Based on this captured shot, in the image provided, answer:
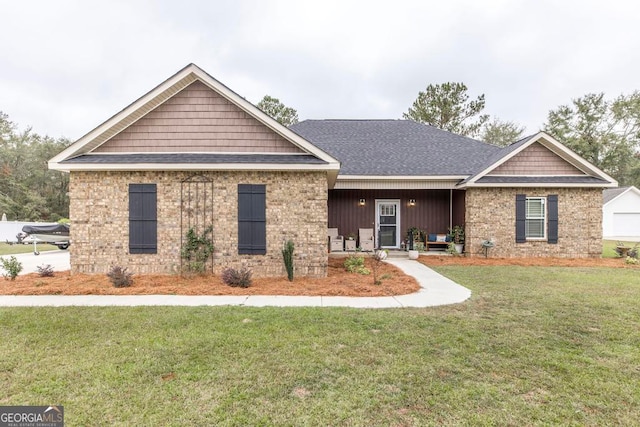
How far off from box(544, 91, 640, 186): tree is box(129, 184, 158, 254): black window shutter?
123 ft

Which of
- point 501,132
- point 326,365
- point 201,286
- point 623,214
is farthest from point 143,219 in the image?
point 501,132

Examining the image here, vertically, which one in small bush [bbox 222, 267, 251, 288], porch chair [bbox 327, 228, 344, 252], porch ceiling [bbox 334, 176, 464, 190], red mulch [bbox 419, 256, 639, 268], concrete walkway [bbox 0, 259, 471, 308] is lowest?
concrete walkway [bbox 0, 259, 471, 308]

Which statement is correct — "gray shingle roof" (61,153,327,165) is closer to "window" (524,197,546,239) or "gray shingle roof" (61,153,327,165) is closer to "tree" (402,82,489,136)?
"window" (524,197,546,239)

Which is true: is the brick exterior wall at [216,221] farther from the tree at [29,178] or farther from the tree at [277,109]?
the tree at [29,178]

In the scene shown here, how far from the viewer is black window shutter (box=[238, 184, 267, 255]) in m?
8.12

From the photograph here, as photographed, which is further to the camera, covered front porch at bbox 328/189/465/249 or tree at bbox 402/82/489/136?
tree at bbox 402/82/489/136

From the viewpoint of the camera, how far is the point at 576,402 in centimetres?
282

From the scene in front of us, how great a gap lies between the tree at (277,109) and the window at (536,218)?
22.8m

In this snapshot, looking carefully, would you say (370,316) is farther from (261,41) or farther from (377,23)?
(261,41)

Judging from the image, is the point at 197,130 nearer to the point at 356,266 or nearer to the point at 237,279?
the point at 237,279

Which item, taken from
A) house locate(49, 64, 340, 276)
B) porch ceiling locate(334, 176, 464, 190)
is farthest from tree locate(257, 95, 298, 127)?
house locate(49, 64, 340, 276)

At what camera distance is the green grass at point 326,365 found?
2.67m

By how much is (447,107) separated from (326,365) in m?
28.1

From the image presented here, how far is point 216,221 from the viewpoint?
26.6 ft
